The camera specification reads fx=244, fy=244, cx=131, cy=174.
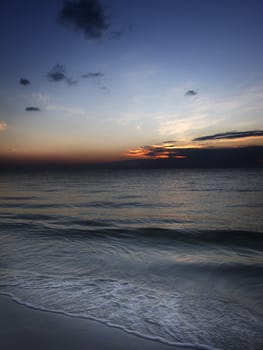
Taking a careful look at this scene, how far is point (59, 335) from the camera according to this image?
328 cm

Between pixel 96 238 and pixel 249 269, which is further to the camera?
pixel 96 238

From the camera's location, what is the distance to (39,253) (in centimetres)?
777

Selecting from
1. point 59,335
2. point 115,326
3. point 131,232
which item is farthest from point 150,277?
point 131,232

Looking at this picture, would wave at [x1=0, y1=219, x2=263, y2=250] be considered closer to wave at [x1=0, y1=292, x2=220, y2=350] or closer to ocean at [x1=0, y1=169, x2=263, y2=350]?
ocean at [x1=0, y1=169, x2=263, y2=350]

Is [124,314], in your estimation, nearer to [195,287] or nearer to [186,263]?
[195,287]

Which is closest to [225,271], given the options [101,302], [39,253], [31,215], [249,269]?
[249,269]

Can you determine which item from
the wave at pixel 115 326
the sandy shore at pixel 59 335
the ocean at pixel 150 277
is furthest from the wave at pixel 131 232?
the sandy shore at pixel 59 335

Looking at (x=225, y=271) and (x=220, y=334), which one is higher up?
(x=220, y=334)

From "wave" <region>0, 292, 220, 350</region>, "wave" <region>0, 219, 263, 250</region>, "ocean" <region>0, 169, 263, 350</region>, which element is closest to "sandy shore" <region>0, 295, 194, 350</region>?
"wave" <region>0, 292, 220, 350</region>

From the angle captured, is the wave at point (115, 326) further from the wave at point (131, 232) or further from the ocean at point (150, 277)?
the wave at point (131, 232)

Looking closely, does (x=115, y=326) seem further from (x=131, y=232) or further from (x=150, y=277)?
(x=131, y=232)

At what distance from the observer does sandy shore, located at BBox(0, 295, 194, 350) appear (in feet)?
10.0

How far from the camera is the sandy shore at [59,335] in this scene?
10.0 feet

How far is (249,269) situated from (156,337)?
4.31 m
